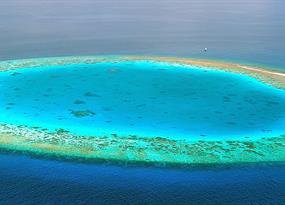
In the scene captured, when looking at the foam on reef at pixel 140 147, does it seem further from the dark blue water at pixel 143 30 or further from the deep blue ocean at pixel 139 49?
the dark blue water at pixel 143 30

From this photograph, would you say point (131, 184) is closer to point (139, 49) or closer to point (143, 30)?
point (139, 49)

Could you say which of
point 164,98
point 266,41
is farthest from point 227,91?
point 266,41

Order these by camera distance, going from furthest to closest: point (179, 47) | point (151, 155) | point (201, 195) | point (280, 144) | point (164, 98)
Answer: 1. point (179, 47)
2. point (164, 98)
3. point (280, 144)
4. point (151, 155)
5. point (201, 195)

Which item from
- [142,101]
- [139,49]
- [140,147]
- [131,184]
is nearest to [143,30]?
[139,49]

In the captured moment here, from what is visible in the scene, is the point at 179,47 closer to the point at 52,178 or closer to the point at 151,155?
the point at 151,155

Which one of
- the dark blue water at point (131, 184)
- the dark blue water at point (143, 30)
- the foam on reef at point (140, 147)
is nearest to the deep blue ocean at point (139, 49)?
the dark blue water at point (131, 184)

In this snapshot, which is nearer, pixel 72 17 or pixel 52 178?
pixel 52 178
